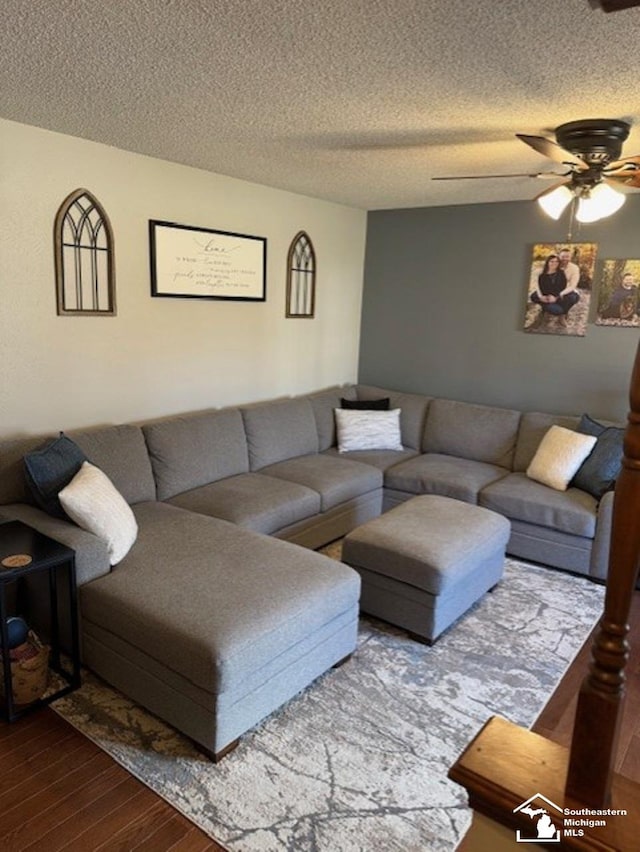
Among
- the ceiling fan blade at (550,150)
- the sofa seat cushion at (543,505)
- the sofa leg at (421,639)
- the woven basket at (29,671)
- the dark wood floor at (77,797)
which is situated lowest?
the dark wood floor at (77,797)

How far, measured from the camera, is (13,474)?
9.18ft

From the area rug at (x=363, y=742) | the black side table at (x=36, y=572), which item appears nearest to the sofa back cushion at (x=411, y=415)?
the area rug at (x=363, y=742)

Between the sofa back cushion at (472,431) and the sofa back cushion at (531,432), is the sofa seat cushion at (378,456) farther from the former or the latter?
the sofa back cushion at (531,432)

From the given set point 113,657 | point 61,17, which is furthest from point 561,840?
point 61,17

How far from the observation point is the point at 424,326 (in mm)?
5082

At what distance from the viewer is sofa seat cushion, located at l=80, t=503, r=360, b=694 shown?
6.61 ft

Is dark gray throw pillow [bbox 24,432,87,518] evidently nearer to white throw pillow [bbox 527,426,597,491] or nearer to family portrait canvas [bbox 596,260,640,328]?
white throw pillow [bbox 527,426,597,491]

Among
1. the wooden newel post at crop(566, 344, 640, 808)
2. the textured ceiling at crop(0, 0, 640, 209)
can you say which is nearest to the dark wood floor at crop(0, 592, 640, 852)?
the wooden newel post at crop(566, 344, 640, 808)

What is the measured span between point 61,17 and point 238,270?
2441 mm

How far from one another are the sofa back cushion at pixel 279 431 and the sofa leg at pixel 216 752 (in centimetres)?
206

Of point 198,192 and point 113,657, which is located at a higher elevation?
point 198,192

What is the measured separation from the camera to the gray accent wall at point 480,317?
4297 millimetres

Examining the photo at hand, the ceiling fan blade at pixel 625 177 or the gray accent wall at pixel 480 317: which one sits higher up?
the ceiling fan blade at pixel 625 177

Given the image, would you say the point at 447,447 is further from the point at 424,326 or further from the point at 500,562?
the point at 500,562
